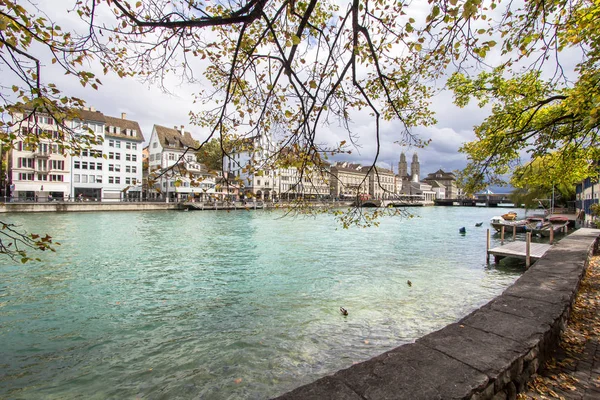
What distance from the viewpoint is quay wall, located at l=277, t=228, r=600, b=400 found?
104 inches

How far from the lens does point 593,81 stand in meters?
5.39

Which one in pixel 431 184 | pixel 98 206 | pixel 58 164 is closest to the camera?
pixel 98 206

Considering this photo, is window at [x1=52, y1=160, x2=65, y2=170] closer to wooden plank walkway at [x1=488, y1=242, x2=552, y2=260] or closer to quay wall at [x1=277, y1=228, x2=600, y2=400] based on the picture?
wooden plank walkway at [x1=488, y1=242, x2=552, y2=260]

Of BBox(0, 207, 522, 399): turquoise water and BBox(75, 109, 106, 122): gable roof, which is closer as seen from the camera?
BBox(0, 207, 522, 399): turquoise water

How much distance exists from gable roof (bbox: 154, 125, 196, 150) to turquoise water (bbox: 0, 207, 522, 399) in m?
56.1

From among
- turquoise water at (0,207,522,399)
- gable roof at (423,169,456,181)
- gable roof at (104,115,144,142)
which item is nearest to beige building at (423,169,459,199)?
gable roof at (423,169,456,181)

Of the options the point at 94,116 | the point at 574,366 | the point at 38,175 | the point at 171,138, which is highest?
the point at 94,116

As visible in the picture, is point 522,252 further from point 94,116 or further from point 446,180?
point 446,180

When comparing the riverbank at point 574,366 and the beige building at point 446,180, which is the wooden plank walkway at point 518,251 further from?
the beige building at point 446,180

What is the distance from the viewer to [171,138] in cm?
7169

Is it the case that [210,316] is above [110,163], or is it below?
below

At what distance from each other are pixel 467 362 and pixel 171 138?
251ft

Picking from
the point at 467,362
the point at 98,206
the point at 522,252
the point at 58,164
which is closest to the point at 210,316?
the point at 467,362

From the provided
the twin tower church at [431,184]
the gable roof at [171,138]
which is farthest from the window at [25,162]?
the twin tower church at [431,184]
